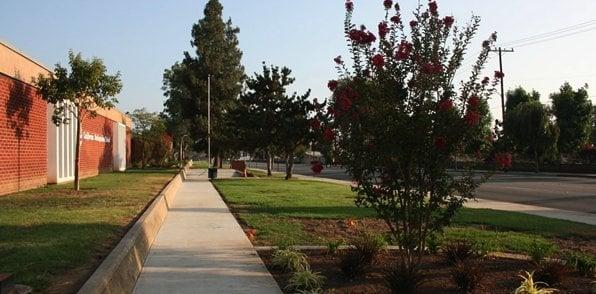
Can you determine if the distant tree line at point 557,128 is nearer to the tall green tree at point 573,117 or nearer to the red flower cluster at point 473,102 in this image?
the tall green tree at point 573,117

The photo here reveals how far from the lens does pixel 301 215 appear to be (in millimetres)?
14961

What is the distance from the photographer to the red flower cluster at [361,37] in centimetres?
702

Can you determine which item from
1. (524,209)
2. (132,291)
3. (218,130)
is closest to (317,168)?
(132,291)

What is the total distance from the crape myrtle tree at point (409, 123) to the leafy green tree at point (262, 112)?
27.3 meters

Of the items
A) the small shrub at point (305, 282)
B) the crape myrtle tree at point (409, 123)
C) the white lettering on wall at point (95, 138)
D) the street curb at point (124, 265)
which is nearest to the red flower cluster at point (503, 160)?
the crape myrtle tree at point (409, 123)

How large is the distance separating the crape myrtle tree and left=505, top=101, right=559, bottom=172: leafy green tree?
46722mm

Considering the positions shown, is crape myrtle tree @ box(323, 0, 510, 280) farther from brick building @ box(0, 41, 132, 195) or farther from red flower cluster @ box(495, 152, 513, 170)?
brick building @ box(0, 41, 132, 195)

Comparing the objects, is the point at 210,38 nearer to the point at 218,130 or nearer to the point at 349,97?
the point at 218,130

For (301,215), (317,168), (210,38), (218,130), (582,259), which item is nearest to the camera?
(317,168)

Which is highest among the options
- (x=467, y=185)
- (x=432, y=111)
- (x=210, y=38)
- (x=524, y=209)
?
(x=210, y=38)

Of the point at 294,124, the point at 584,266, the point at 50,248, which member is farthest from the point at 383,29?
the point at 294,124

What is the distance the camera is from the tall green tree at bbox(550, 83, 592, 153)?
56625mm

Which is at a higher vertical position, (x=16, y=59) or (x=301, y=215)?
(x=16, y=59)

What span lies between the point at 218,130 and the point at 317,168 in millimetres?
51364
